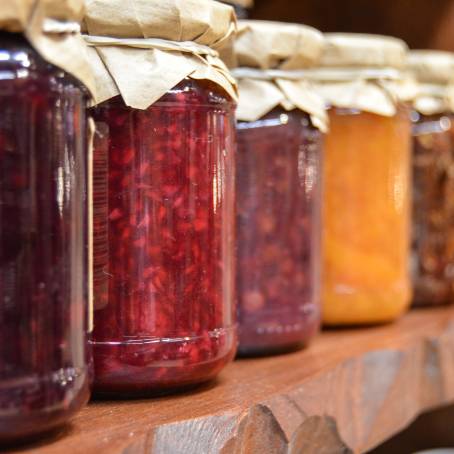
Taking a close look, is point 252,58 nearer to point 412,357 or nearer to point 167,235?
point 167,235

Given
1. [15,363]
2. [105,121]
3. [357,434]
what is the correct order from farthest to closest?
[357,434], [105,121], [15,363]

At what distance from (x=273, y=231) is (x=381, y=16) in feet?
2.50

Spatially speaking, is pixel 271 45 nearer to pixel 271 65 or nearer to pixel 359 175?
pixel 271 65

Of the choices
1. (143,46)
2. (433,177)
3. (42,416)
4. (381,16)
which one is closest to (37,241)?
(42,416)

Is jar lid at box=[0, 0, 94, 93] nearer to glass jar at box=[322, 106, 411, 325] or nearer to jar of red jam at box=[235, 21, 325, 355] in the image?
jar of red jam at box=[235, 21, 325, 355]

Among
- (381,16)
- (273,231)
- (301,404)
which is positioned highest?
(381,16)

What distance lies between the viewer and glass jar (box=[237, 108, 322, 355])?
1.01 metres

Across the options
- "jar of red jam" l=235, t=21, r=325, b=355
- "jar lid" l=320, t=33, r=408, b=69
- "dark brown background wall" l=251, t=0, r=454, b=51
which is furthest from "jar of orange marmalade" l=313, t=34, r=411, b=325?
"dark brown background wall" l=251, t=0, r=454, b=51

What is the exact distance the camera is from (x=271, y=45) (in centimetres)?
100

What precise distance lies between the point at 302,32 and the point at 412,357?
0.41 m

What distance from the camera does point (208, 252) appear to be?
821mm

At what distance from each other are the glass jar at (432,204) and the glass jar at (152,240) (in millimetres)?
692

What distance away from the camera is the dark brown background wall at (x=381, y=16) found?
1.59 metres

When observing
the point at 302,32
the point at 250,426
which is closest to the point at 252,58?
the point at 302,32
